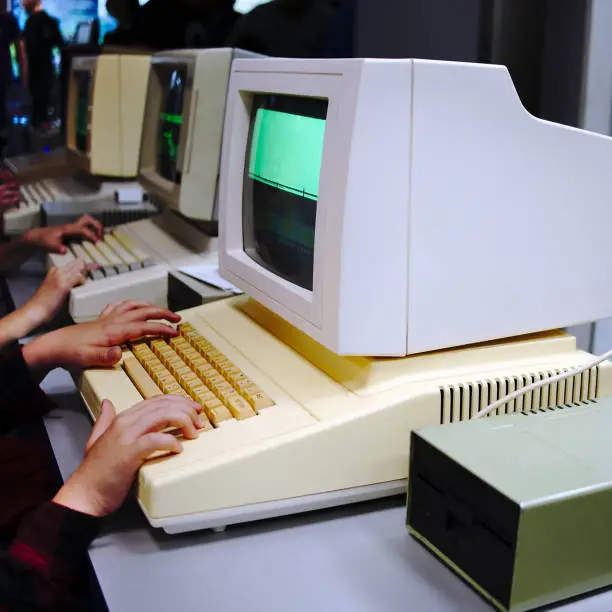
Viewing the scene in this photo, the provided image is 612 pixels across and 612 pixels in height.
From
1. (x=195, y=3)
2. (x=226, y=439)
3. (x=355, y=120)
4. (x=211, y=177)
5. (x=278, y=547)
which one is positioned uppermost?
(x=195, y=3)

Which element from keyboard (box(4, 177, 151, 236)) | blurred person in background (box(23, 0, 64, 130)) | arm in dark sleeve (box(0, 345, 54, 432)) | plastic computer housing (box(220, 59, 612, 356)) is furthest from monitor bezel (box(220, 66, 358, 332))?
blurred person in background (box(23, 0, 64, 130))

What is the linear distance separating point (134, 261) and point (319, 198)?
87 cm

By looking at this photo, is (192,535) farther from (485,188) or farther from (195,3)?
(195,3)

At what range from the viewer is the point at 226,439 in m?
0.86

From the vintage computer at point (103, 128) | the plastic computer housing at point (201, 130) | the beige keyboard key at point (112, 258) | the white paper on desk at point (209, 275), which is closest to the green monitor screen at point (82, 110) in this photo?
the vintage computer at point (103, 128)

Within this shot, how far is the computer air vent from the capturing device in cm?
93

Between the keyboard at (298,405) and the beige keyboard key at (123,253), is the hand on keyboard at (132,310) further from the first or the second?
the beige keyboard key at (123,253)

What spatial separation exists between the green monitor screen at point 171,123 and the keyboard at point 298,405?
2.39 ft

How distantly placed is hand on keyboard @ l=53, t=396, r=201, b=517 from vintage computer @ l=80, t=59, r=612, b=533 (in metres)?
0.02

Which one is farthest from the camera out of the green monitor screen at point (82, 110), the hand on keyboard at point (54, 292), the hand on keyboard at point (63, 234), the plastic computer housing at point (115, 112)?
the green monitor screen at point (82, 110)

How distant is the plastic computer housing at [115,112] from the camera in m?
2.34

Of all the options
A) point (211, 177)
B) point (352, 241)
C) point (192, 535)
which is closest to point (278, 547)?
point (192, 535)

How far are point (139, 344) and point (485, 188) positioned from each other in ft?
1.80

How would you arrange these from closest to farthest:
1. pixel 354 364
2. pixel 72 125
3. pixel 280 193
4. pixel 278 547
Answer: pixel 278 547 < pixel 354 364 < pixel 280 193 < pixel 72 125
